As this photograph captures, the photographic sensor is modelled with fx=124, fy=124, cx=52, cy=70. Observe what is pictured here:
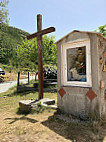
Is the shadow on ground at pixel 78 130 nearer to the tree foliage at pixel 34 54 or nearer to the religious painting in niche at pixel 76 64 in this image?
the religious painting in niche at pixel 76 64

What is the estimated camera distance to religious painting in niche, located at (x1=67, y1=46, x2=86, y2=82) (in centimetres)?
365

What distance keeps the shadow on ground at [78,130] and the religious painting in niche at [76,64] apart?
4.10ft

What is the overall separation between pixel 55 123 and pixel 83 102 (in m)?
0.94

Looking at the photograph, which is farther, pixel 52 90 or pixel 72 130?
pixel 52 90

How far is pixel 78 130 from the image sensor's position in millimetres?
2723

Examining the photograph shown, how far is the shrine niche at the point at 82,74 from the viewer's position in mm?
3195

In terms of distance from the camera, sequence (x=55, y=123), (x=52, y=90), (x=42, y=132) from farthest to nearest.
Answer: (x=52, y=90) → (x=55, y=123) → (x=42, y=132)

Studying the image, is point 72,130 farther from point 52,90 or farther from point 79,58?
point 52,90

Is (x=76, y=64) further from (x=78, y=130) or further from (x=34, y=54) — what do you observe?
(x=34, y=54)

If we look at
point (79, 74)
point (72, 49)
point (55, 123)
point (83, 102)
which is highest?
point (72, 49)

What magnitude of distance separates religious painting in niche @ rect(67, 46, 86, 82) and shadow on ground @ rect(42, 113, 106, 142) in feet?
4.10

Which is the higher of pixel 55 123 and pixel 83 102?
pixel 83 102

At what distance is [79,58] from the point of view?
150 inches

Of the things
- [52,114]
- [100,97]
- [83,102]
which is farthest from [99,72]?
[52,114]
